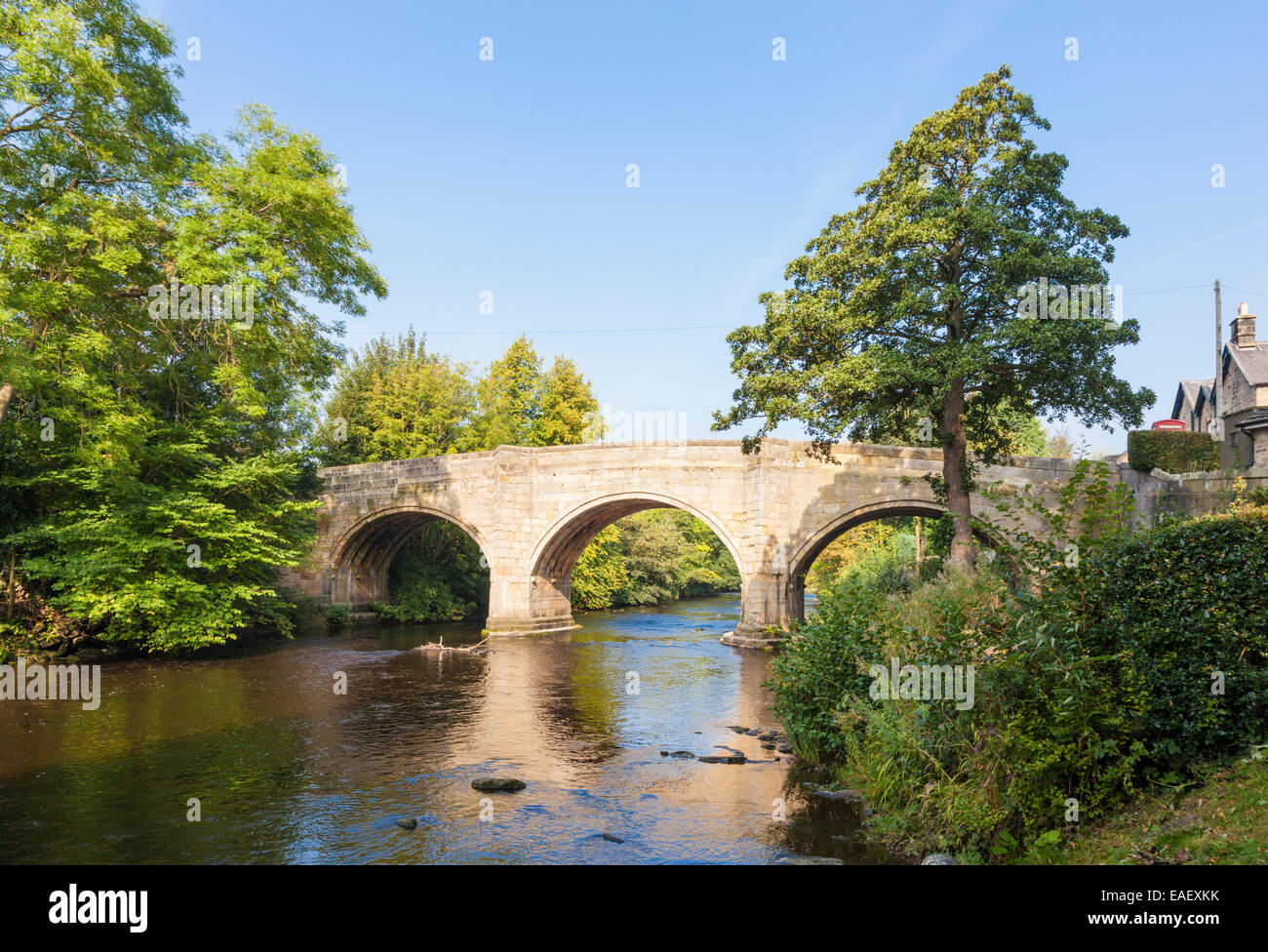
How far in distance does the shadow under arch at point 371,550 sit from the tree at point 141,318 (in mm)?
8232

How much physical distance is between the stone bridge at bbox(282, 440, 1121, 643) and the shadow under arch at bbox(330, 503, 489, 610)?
53 mm

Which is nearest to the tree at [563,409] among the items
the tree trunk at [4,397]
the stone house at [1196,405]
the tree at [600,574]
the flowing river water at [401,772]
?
the tree at [600,574]

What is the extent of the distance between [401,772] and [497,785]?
1.46 meters

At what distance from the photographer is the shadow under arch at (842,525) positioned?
19.6m

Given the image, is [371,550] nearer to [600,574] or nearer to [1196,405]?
[600,574]

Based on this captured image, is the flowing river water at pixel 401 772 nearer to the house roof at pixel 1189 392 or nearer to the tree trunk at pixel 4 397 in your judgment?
the tree trunk at pixel 4 397

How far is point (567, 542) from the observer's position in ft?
83.4

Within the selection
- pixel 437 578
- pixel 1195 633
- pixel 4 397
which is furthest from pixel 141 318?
pixel 437 578

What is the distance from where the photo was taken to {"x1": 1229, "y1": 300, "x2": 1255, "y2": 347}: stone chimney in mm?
24141

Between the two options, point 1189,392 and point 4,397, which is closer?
point 4,397

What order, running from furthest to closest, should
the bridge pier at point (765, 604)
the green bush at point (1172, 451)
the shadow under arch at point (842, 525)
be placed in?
the bridge pier at point (765, 604)
the shadow under arch at point (842, 525)
the green bush at point (1172, 451)

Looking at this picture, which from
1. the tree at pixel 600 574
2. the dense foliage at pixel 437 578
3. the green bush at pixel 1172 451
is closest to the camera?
the green bush at pixel 1172 451

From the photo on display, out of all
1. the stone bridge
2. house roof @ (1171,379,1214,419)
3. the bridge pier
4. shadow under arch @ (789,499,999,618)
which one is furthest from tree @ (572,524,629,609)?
house roof @ (1171,379,1214,419)

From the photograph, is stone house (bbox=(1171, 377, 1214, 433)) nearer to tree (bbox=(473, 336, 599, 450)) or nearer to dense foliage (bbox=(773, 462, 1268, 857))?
tree (bbox=(473, 336, 599, 450))
